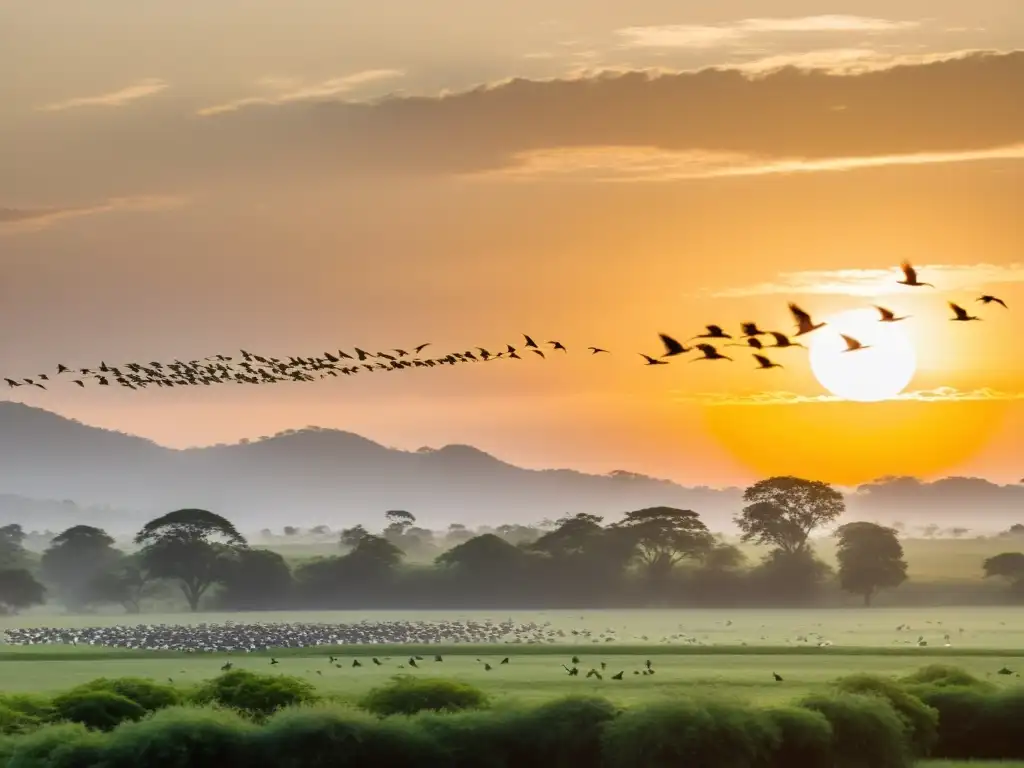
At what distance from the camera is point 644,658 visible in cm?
9775

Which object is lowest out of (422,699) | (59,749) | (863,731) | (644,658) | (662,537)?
(59,749)

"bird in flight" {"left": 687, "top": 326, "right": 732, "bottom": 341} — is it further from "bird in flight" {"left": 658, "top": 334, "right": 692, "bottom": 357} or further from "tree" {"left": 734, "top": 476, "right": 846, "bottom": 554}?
"tree" {"left": 734, "top": 476, "right": 846, "bottom": 554}

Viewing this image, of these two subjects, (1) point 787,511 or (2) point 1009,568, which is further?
(1) point 787,511

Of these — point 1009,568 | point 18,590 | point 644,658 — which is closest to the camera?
point 644,658

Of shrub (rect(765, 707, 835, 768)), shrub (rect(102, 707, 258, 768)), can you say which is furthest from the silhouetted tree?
shrub (rect(765, 707, 835, 768))

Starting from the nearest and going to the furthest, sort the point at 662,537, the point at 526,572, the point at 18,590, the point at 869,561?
the point at 526,572, the point at 869,561, the point at 662,537, the point at 18,590

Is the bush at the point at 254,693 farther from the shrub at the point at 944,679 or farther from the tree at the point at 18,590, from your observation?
the tree at the point at 18,590

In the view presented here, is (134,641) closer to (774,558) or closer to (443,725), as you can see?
(443,725)

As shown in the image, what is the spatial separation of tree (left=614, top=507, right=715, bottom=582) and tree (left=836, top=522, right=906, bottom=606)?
15.7 metres

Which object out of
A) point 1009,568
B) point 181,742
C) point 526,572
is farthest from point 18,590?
Answer: point 181,742

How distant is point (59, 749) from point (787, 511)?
15299 centimetres

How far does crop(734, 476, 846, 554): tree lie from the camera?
195750mm

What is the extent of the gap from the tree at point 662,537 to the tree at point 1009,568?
107ft

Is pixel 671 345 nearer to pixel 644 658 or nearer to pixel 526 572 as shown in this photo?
pixel 644 658
